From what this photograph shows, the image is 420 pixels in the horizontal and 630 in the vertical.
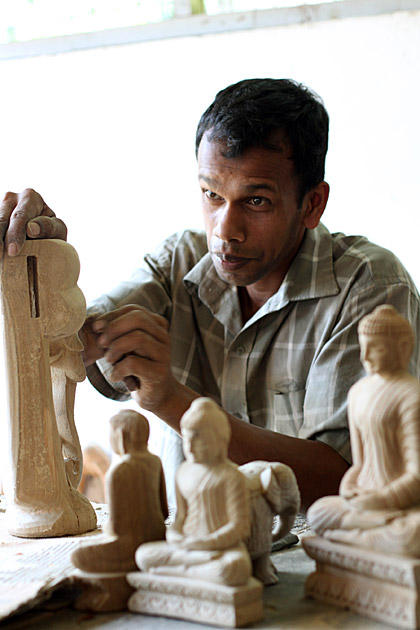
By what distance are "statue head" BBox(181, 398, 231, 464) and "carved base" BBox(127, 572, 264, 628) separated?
0.19 meters

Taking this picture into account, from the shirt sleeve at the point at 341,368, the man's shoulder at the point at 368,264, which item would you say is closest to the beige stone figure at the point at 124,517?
the shirt sleeve at the point at 341,368

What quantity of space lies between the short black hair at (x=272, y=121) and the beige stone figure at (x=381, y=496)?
37.1 inches

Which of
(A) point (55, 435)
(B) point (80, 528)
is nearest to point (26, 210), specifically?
(A) point (55, 435)

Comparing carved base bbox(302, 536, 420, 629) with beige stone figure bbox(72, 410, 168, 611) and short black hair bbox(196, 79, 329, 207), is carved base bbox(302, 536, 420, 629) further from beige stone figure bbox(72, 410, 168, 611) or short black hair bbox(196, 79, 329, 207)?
short black hair bbox(196, 79, 329, 207)

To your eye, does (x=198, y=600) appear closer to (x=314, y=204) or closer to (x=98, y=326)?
(x=98, y=326)

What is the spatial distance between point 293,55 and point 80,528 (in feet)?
8.34

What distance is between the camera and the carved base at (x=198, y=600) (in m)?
1.17

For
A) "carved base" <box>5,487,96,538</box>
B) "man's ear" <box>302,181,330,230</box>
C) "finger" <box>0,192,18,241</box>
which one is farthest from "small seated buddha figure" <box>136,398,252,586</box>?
"man's ear" <box>302,181,330,230</box>

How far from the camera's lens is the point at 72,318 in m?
1.81

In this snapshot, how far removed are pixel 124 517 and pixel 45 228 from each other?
787 mm

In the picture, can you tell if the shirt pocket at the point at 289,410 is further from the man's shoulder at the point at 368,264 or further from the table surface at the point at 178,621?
the table surface at the point at 178,621

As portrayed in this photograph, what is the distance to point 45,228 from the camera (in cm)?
186

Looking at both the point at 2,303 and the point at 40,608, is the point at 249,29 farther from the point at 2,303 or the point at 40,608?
the point at 40,608

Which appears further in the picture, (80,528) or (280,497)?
(80,528)
